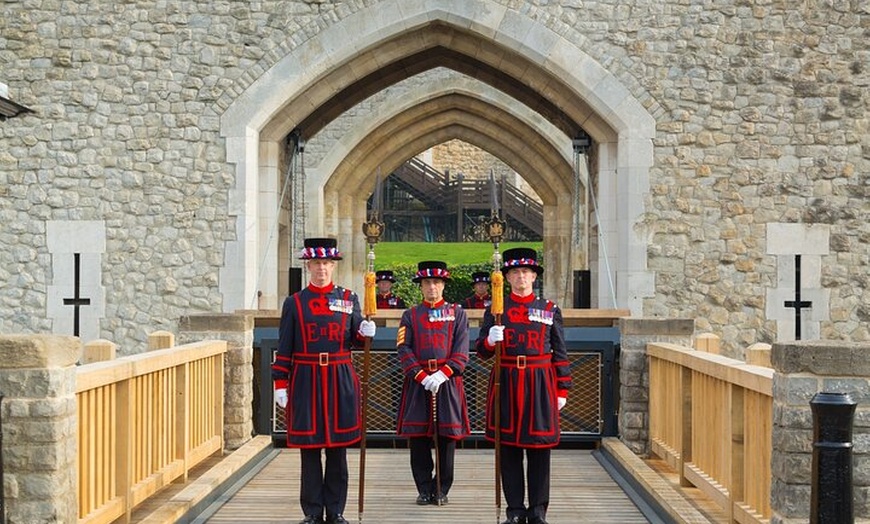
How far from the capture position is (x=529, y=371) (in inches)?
249

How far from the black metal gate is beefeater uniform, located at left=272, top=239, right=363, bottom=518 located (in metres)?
2.71

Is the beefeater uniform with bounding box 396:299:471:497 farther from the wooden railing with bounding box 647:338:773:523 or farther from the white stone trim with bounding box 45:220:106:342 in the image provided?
the white stone trim with bounding box 45:220:106:342

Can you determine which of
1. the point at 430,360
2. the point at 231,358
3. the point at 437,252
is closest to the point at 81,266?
the point at 231,358

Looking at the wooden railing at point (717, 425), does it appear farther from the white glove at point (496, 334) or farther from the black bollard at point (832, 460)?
the white glove at point (496, 334)

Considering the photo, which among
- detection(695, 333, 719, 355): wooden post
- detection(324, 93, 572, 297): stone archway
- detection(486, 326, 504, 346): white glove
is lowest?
detection(695, 333, 719, 355): wooden post

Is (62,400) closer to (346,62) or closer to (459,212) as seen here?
(346,62)

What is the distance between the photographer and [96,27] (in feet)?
40.9

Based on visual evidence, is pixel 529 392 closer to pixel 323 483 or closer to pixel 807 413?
pixel 323 483

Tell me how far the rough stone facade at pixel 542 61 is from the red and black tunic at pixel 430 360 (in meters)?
5.60

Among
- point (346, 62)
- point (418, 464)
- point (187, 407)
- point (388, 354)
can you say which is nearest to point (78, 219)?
point (346, 62)

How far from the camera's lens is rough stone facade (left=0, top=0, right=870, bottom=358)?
486 inches

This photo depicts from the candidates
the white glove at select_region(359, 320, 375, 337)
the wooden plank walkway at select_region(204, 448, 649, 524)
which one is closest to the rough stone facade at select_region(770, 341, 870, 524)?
the wooden plank walkway at select_region(204, 448, 649, 524)

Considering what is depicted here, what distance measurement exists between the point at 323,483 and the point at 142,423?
0.97 m

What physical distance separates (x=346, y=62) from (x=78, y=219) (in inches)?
125
